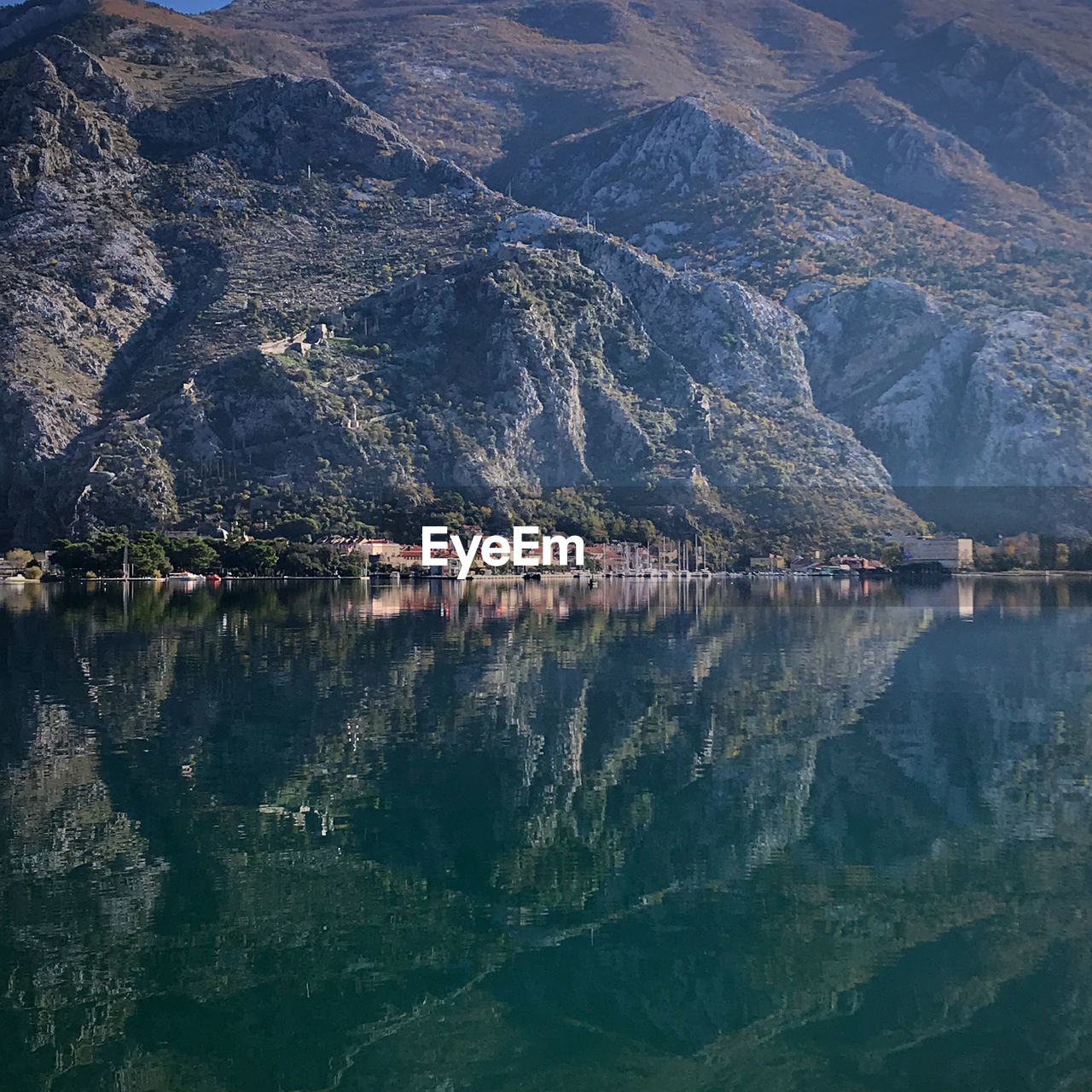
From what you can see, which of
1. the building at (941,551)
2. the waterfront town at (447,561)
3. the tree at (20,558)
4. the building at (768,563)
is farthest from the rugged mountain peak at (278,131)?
the building at (941,551)

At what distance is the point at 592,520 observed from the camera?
149250 mm

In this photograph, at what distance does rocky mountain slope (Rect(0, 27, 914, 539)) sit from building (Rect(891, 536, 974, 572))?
6.06m

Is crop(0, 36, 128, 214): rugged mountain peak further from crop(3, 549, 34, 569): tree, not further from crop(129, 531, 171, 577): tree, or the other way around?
crop(129, 531, 171, 577): tree

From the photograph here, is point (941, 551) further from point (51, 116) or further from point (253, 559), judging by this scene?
point (51, 116)

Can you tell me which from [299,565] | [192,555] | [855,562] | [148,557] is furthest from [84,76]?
[855,562]

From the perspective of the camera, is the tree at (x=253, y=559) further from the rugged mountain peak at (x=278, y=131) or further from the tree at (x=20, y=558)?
the rugged mountain peak at (x=278, y=131)

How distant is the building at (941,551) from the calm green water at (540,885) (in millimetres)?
118524

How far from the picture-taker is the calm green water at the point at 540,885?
13.8 m

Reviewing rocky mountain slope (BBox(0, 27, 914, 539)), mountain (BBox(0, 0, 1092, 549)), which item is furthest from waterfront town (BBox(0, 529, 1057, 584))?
rocky mountain slope (BBox(0, 27, 914, 539))

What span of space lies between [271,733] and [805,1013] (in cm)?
1730

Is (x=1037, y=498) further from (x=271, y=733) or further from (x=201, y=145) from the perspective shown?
(x=271, y=733)

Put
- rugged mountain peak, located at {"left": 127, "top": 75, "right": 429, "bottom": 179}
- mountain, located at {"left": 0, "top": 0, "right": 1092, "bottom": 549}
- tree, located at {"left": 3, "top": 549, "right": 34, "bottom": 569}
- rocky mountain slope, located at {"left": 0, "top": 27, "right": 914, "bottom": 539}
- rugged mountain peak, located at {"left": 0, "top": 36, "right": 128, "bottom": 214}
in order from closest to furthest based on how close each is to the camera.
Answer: tree, located at {"left": 3, "top": 549, "right": 34, "bottom": 569}, rocky mountain slope, located at {"left": 0, "top": 27, "right": 914, "bottom": 539}, mountain, located at {"left": 0, "top": 0, "right": 1092, "bottom": 549}, rugged mountain peak, located at {"left": 0, "top": 36, "right": 128, "bottom": 214}, rugged mountain peak, located at {"left": 127, "top": 75, "right": 429, "bottom": 179}

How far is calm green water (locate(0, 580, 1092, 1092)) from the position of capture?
13789mm

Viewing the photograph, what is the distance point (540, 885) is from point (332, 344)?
139314 mm
